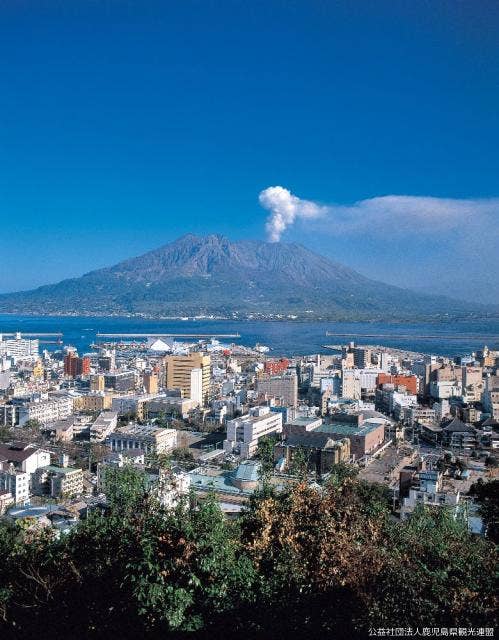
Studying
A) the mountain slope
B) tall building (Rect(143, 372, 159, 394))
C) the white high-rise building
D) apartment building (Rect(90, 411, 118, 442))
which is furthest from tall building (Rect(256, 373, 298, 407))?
the mountain slope

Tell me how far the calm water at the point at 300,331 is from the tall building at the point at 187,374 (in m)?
12.6

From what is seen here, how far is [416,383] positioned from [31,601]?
16074mm

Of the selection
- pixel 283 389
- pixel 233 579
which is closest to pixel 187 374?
pixel 283 389

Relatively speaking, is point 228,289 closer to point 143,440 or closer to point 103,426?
point 103,426

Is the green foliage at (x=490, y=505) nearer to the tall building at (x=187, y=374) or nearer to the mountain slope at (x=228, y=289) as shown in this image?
the tall building at (x=187, y=374)

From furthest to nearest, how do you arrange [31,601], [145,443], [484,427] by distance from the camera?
[484,427] < [145,443] < [31,601]

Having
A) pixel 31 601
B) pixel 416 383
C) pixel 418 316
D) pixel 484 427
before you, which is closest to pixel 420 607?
pixel 31 601

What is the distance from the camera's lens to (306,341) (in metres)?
35.6

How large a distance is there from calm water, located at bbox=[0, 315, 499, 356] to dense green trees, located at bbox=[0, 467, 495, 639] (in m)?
26.1

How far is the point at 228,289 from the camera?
239 feet

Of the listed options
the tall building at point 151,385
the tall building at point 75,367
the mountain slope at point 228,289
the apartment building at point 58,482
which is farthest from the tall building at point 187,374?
the mountain slope at point 228,289

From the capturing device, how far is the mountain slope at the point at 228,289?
204 ft

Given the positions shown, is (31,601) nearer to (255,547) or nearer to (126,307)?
(255,547)

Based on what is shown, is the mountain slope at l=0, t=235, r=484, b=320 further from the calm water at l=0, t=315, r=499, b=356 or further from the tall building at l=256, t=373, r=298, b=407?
the tall building at l=256, t=373, r=298, b=407
